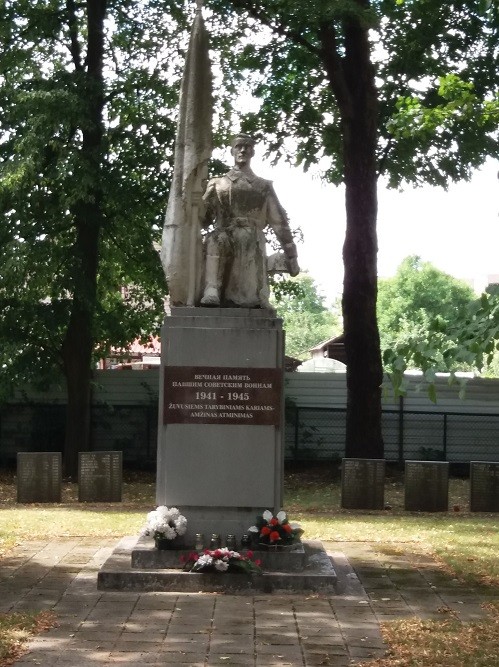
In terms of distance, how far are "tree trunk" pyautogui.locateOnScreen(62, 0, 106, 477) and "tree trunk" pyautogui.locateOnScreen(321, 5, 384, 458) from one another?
15.5 ft

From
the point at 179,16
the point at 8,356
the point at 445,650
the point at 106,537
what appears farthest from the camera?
the point at 179,16

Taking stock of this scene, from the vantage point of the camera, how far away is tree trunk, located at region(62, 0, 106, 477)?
76.8ft

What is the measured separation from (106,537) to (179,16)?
14029 millimetres

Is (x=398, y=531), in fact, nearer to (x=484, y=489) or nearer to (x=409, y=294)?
(x=484, y=489)

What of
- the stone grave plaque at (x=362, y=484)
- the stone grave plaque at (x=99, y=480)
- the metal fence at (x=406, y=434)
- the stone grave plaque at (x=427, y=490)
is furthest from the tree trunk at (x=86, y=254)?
the stone grave plaque at (x=427, y=490)

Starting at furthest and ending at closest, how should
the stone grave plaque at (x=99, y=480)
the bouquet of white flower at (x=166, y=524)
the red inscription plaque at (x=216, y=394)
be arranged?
1. the stone grave plaque at (x=99, y=480)
2. the red inscription plaque at (x=216, y=394)
3. the bouquet of white flower at (x=166, y=524)

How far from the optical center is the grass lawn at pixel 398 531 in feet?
28.3

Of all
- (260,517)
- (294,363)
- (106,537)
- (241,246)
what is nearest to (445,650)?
(260,517)

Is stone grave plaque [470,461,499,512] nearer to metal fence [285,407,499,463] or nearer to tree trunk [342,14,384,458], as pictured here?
tree trunk [342,14,384,458]

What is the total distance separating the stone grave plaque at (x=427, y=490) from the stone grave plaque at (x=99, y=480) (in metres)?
4.51

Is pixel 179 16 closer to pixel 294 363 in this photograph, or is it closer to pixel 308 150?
pixel 308 150

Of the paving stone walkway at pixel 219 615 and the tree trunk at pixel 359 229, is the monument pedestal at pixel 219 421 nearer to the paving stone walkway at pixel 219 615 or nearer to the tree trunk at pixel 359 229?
the paving stone walkway at pixel 219 615

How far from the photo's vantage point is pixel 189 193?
11.5 m

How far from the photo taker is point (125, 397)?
27.5 m
